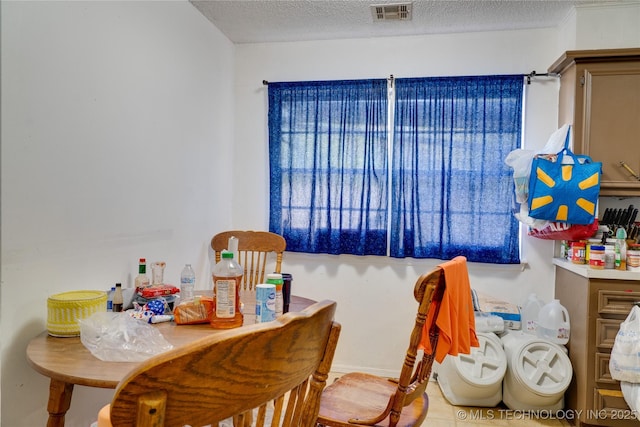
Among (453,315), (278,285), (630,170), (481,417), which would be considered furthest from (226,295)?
(630,170)

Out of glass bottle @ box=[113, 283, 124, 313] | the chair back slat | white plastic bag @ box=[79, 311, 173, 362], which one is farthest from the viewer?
glass bottle @ box=[113, 283, 124, 313]

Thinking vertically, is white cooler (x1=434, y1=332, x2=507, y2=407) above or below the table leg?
below

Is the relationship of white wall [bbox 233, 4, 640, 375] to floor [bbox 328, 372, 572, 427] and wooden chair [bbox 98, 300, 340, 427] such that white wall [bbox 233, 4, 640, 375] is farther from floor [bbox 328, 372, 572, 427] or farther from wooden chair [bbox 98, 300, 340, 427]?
wooden chair [bbox 98, 300, 340, 427]

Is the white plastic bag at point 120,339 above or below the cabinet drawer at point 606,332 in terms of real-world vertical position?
above

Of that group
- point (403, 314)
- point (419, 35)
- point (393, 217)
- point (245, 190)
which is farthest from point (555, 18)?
point (245, 190)

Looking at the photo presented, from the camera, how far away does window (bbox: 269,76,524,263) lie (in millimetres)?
3008

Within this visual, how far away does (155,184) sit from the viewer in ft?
7.82

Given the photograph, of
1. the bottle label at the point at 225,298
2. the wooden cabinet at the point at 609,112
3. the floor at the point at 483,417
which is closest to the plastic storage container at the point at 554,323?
the floor at the point at 483,417

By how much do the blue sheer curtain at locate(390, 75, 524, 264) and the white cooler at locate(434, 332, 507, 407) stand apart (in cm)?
65

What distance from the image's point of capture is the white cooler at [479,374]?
260 cm

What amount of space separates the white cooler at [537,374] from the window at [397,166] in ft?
2.11

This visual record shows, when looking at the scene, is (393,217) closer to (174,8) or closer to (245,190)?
(245,190)

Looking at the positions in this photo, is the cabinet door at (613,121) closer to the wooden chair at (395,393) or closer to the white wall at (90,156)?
the wooden chair at (395,393)

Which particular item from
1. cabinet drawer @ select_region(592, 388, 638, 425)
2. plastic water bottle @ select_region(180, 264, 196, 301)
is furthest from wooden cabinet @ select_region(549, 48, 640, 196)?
plastic water bottle @ select_region(180, 264, 196, 301)
